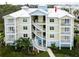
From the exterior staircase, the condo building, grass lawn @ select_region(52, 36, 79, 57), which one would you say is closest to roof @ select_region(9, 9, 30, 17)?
the condo building

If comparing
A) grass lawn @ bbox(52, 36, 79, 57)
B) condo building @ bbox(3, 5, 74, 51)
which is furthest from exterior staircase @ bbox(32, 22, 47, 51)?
grass lawn @ bbox(52, 36, 79, 57)

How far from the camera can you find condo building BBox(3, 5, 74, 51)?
12.3 meters

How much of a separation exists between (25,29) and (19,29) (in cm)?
6

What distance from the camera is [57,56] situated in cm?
1235

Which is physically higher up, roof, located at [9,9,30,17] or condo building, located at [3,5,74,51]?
roof, located at [9,9,30,17]

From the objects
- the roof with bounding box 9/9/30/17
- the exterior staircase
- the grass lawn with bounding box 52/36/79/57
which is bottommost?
the grass lawn with bounding box 52/36/79/57

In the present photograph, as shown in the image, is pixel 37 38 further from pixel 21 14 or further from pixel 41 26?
pixel 21 14

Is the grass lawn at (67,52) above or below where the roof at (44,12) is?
below

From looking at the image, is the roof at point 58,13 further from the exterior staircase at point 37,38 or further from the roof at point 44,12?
the exterior staircase at point 37,38

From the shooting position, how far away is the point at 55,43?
1236 centimetres

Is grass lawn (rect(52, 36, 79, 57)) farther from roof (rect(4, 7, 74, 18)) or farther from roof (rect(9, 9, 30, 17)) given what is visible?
roof (rect(9, 9, 30, 17))

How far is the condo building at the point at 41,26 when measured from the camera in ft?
40.4

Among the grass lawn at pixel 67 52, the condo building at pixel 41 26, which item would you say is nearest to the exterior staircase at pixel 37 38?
the condo building at pixel 41 26

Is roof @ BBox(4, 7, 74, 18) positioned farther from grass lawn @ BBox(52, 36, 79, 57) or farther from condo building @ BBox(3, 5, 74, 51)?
grass lawn @ BBox(52, 36, 79, 57)
